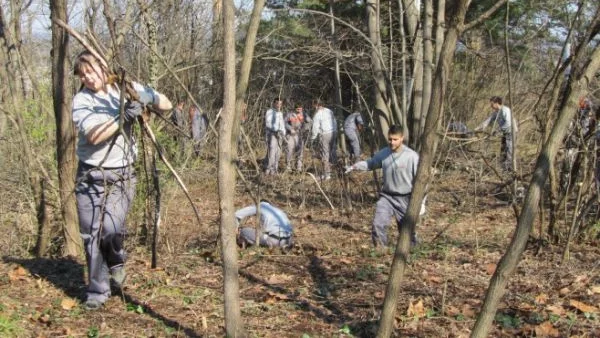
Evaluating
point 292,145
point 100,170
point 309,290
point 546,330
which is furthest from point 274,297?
point 292,145

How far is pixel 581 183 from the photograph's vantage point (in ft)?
20.0

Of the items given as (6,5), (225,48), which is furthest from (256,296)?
(6,5)

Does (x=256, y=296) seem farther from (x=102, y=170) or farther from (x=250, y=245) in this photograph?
(x=250, y=245)

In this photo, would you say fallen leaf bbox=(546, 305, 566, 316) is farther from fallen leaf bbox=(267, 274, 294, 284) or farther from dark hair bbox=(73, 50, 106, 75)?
dark hair bbox=(73, 50, 106, 75)

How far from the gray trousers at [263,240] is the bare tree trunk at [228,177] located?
342 cm

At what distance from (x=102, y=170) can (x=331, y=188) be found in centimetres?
633

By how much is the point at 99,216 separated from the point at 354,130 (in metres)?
10.7

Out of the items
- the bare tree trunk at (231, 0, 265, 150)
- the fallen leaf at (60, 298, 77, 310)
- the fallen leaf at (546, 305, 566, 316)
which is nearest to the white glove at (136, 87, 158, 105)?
the bare tree trunk at (231, 0, 265, 150)

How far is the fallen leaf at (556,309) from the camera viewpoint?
4395 millimetres

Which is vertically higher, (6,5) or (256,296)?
(6,5)

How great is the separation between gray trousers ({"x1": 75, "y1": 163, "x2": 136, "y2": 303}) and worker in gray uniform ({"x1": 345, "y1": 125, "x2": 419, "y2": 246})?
316 cm

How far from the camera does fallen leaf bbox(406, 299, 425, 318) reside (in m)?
4.38

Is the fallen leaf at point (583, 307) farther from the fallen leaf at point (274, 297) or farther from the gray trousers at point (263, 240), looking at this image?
the gray trousers at point (263, 240)

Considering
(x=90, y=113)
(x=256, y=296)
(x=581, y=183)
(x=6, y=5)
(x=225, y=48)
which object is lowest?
(x=256, y=296)
